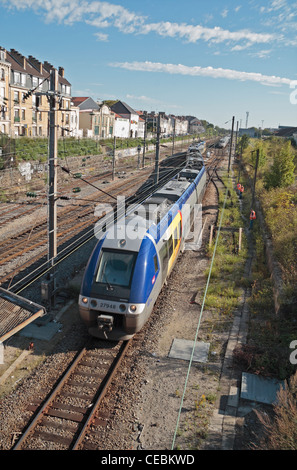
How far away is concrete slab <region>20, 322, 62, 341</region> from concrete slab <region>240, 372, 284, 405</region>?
17.4 feet

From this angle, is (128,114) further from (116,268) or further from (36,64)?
(116,268)

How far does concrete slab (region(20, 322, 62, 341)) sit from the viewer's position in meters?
10.3

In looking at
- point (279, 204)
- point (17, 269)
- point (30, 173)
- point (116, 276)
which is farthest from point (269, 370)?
point (30, 173)

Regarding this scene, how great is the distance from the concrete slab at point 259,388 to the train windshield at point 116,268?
11.9 ft

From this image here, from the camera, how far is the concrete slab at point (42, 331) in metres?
10.3

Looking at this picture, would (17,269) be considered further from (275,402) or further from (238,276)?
(275,402)

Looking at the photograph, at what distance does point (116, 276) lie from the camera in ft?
31.7

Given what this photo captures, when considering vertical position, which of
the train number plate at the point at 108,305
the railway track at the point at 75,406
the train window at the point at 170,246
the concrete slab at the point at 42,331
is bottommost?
the railway track at the point at 75,406

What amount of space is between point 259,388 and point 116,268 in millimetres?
4446

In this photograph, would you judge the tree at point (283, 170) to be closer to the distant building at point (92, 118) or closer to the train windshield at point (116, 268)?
the train windshield at point (116, 268)

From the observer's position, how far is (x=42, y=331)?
1059 centimetres

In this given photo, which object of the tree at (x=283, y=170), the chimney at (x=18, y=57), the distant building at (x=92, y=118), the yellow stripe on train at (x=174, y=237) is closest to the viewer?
the yellow stripe on train at (x=174, y=237)

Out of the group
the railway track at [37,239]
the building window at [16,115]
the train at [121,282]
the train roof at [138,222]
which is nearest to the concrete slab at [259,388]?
the train at [121,282]

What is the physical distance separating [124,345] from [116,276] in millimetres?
1965
